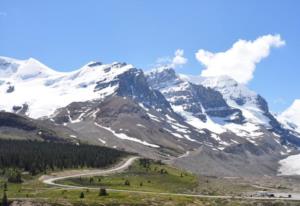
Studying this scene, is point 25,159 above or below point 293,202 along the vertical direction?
above

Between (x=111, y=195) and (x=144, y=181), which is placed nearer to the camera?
(x=111, y=195)

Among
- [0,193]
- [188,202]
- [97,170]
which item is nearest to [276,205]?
[188,202]

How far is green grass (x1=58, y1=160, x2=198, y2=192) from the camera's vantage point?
14912 cm

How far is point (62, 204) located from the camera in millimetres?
100188

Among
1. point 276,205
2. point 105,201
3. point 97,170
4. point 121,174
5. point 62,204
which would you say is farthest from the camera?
point 97,170

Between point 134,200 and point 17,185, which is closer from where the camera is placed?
point 134,200

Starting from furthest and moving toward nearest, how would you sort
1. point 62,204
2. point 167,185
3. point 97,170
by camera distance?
point 97,170, point 167,185, point 62,204

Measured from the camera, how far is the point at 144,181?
168375 millimetres

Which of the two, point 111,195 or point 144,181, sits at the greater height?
point 144,181

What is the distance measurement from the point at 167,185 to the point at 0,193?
61.1 m

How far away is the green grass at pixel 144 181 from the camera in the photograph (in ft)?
489

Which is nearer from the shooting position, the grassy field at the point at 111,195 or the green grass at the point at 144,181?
the grassy field at the point at 111,195

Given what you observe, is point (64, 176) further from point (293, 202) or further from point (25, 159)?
point (293, 202)

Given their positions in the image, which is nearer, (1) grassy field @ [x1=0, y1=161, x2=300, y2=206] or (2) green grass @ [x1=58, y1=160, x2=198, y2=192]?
(1) grassy field @ [x1=0, y1=161, x2=300, y2=206]
